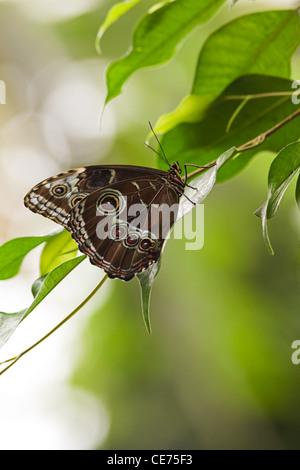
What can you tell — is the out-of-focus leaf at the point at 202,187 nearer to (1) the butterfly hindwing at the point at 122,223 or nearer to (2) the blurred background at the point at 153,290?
(1) the butterfly hindwing at the point at 122,223

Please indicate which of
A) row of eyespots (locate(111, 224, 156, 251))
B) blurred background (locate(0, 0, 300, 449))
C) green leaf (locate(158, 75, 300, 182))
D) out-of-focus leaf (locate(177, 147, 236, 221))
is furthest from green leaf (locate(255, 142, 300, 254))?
blurred background (locate(0, 0, 300, 449))

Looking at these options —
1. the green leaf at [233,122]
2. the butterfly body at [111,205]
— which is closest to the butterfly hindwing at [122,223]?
the butterfly body at [111,205]

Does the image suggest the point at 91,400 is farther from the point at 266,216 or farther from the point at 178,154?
the point at 266,216

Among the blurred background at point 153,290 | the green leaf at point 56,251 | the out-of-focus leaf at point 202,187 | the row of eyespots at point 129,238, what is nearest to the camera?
the out-of-focus leaf at point 202,187

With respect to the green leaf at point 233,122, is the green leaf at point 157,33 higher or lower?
higher

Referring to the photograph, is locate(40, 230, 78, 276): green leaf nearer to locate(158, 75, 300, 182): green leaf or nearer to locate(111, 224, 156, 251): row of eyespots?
locate(111, 224, 156, 251): row of eyespots

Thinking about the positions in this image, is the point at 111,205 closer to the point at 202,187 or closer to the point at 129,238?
the point at 129,238
